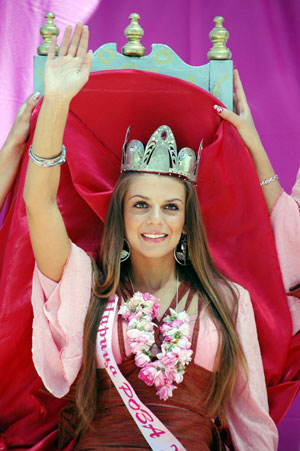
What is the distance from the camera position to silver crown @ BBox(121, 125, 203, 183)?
2291 mm

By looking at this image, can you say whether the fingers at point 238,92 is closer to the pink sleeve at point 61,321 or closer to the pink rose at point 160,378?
the pink sleeve at point 61,321

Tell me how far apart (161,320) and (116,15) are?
1.54 metres

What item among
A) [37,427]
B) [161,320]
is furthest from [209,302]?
[37,427]

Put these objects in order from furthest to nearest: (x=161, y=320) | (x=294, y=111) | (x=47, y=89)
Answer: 1. (x=294, y=111)
2. (x=161, y=320)
3. (x=47, y=89)

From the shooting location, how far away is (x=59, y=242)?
2.17 meters

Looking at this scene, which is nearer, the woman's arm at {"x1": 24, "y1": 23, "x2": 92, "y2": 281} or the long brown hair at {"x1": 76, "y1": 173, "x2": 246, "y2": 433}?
the woman's arm at {"x1": 24, "y1": 23, "x2": 92, "y2": 281}

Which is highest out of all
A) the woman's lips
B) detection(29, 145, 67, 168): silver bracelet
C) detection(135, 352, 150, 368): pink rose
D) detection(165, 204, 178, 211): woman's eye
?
detection(29, 145, 67, 168): silver bracelet

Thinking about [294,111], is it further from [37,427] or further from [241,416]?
[37,427]

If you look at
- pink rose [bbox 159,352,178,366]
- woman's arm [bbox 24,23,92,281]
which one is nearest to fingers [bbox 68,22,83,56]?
woman's arm [bbox 24,23,92,281]

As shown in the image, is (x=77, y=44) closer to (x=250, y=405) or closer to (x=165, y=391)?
(x=165, y=391)

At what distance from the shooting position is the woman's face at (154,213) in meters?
2.23

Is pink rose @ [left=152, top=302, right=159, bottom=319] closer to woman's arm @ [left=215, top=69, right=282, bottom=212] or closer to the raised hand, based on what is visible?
woman's arm @ [left=215, top=69, right=282, bottom=212]

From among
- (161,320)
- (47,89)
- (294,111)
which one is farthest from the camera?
(294,111)

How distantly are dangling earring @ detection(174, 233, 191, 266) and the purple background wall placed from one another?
0.90 meters
